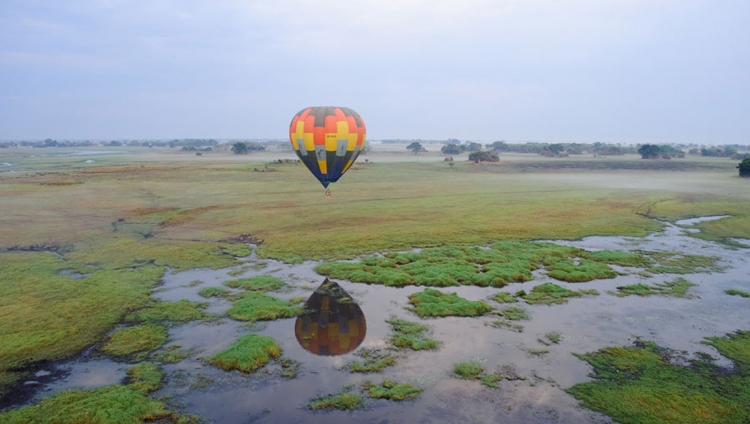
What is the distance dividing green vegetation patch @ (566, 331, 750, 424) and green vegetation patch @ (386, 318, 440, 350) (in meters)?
A: 4.62

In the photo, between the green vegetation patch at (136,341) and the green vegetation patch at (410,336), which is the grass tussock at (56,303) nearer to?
the green vegetation patch at (136,341)

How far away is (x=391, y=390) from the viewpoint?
13.2m

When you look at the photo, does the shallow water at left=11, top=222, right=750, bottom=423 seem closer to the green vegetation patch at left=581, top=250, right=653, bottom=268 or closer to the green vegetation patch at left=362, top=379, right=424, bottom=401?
the green vegetation patch at left=362, top=379, right=424, bottom=401

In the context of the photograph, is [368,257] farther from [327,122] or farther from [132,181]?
[132,181]

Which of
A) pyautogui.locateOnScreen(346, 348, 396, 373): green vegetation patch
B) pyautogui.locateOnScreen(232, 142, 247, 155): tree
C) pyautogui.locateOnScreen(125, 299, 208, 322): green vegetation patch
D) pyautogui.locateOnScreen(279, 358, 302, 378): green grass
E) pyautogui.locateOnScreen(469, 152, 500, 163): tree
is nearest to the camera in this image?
pyautogui.locateOnScreen(279, 358, 302, 378): green grass

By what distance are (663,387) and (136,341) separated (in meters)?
16.2

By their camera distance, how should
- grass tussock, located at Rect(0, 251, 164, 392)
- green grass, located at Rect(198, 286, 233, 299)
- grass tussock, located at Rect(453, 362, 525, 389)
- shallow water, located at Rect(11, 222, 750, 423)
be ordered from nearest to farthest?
shallow water, located at Rect(11, 222, 750, 423) < grass tussock, located at Rect(453, 362, 525, 389) < grass tussock, located at Rect(0, 251, 164, 392) < green grass, located at Rect(198, 286, 233, 299)

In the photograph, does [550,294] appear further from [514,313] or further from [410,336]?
[410,336]

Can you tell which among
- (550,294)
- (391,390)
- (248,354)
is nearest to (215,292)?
(248,354)

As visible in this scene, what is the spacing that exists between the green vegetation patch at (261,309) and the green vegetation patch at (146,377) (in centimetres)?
404

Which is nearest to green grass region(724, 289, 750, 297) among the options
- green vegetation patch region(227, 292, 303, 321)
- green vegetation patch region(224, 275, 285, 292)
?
green vegetation patch region(227, 292, 303, 321)

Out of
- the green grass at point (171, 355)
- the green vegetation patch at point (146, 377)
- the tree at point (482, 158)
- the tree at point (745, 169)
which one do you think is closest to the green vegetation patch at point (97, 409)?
the green vegetation patch at point (146, 377)

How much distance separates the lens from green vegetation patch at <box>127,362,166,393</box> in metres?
13.2

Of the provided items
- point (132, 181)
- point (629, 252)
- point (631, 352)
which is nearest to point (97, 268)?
point (631, 352)
